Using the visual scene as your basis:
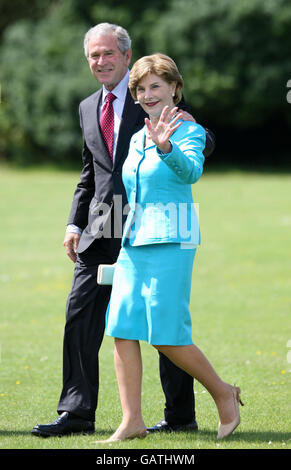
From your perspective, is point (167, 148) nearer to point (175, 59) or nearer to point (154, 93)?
point (154, 93)

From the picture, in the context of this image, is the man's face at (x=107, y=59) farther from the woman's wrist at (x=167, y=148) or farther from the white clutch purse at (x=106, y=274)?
the white clutch purse at (x=106, y=274)

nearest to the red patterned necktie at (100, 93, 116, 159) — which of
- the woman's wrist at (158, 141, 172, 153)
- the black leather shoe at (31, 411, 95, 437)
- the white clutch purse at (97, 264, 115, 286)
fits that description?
the white clutch purse at (97, 264, 115, 286)

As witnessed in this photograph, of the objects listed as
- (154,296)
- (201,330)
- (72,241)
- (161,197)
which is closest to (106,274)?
(154,296)

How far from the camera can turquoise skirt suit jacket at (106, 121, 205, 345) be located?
493 centimetres

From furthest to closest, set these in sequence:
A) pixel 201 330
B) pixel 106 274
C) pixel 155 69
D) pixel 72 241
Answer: pixel 201 330 → pixel 72 241 → pixel 106 274 → pixel 155 69

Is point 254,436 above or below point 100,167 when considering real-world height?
below

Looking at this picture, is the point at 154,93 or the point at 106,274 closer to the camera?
the point at 154,93

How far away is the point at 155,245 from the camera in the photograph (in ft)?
16.3

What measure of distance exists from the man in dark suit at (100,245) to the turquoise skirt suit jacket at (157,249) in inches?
19.8

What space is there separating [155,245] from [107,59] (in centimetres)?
132

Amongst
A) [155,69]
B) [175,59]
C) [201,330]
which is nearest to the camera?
[155,69]

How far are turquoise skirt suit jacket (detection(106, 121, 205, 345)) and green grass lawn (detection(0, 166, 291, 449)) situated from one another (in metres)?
0.69

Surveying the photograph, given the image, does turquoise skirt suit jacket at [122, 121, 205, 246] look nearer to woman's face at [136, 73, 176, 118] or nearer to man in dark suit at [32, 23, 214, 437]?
woman's face at [136, 73, 176, 118]
